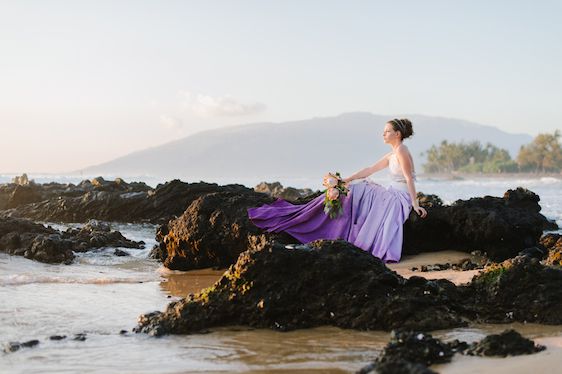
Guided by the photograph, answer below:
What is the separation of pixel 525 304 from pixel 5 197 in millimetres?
22949

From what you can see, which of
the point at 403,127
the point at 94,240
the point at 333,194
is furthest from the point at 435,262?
the point at 94,240

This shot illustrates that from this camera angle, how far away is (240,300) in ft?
22.3

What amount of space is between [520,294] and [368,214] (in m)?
3.72

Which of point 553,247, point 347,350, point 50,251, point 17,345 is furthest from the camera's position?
point 50,251

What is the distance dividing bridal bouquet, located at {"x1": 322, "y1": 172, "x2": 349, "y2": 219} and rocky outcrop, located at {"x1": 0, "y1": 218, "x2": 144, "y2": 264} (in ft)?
15.4

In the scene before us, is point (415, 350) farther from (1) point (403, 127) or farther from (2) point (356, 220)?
(1) point (403, 127)

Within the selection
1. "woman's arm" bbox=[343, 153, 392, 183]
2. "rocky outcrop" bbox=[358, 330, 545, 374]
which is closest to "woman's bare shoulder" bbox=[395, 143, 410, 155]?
"woman's arm" bbox=[343, 153, 392, 183]

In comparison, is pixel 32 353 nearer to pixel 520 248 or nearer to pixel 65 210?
pixel 520 248

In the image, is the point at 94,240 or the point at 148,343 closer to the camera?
the point at 148,343

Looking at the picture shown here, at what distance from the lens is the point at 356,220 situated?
1055 centimetres

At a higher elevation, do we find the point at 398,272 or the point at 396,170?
the point at 396,170

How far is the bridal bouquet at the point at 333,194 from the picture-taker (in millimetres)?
10305

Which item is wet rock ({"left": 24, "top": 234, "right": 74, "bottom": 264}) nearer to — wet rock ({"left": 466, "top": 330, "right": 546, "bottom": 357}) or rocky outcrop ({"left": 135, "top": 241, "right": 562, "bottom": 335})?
rocky outcrop ({"left": 135, "top": 241, "right": 562, "bottom": 335})

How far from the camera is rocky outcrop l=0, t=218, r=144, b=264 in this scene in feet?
40.7
